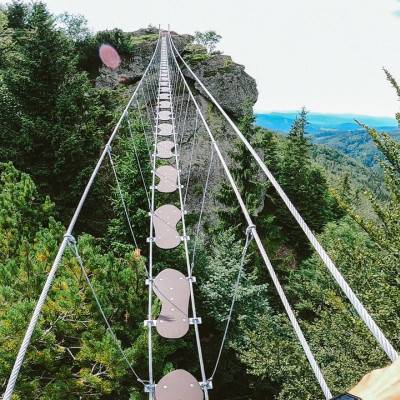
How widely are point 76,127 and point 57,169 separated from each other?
A: 4.43 ft

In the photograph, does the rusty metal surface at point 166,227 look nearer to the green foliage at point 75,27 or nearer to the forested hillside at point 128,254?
the forested hillside at point 128,254

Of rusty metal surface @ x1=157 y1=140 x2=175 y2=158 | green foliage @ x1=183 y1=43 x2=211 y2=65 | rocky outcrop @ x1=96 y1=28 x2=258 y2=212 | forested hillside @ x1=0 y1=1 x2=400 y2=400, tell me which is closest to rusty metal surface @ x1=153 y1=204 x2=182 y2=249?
forested hillside @ x1=0 y1=1 x2=400 y2=400

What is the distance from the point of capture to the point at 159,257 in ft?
29.9

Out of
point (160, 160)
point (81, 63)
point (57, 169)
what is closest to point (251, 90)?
point (81, 63)

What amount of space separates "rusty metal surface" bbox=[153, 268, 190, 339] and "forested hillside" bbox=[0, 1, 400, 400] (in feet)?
0.88

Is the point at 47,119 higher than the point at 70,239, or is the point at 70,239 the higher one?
the point at 47,119

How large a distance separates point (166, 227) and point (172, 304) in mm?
2022

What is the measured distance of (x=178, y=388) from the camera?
4.53m

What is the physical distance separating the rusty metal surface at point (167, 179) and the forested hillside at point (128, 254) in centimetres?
44

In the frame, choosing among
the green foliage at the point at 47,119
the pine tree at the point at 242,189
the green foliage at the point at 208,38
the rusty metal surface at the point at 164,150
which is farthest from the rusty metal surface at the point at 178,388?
the green foliage at the point at 208,38

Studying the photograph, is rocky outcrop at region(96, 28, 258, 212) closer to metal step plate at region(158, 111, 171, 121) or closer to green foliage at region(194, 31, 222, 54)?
metal step plate at region(158, 111, 171, 121)

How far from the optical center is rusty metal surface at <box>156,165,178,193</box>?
27.7 ft

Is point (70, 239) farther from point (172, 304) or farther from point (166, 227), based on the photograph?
point (166, 227)

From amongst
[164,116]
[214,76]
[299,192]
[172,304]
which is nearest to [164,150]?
[164,116]
